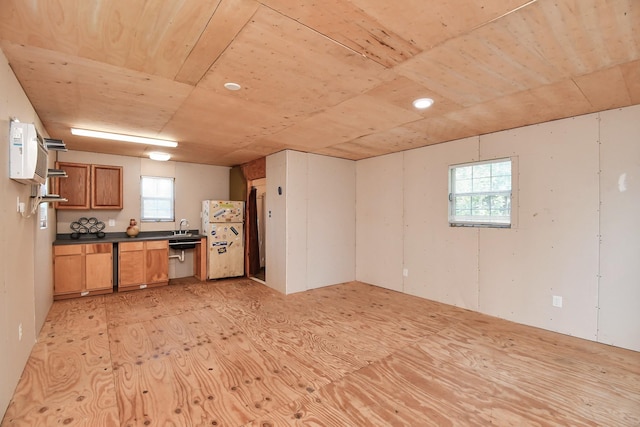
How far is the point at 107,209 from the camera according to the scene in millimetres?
5605

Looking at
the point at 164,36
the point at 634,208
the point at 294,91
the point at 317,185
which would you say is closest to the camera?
Answer: the point at 164,36

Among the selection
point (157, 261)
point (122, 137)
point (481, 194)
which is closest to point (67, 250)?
point (157, 261)

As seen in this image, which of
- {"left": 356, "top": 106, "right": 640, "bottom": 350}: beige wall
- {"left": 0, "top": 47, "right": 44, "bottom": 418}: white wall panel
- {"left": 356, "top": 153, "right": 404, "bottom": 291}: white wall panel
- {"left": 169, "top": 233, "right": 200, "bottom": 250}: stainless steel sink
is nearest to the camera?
{"left": 0, "top": 47, "right": 44, "bottom": 418}: white wall panel

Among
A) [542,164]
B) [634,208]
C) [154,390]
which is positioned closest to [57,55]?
[154,390]

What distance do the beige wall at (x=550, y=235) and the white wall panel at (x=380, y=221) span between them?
10.4 inches

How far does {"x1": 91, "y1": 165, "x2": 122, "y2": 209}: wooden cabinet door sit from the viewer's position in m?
5.43

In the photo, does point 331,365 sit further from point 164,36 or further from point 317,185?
point 317,185

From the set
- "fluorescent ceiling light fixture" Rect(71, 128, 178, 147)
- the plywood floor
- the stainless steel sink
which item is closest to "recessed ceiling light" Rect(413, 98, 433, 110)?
the plywood floor

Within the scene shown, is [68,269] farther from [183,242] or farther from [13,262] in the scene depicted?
[13,262]

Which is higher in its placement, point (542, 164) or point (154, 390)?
point (542, 164)

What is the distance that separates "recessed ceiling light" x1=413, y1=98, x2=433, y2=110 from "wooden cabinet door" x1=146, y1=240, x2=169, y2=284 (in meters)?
5.03

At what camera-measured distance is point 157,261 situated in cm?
558

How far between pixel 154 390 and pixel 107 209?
14.8 ft

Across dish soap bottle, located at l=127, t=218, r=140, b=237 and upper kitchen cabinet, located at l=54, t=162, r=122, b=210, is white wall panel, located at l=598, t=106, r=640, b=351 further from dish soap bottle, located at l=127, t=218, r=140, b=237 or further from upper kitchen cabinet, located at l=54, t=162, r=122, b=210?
upper kitchen cabinet, located at l=54, t=162, r=122, b=210
